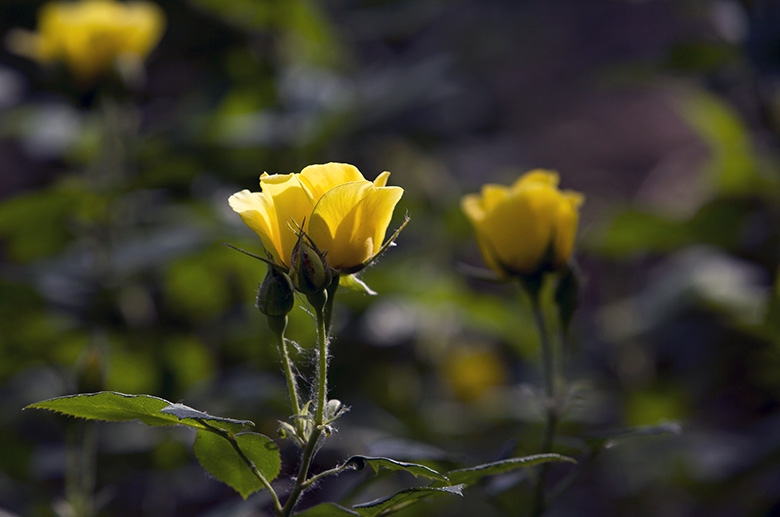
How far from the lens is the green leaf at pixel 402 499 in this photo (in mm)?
464

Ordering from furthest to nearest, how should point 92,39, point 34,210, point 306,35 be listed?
1. point 306,35
2. point 92,39
3. point 34,210

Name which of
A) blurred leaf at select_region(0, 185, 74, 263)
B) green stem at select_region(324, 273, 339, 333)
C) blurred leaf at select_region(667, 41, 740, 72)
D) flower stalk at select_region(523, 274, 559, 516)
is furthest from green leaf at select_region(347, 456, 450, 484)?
blurred leaf at select_region(667, 41, 740, 72)

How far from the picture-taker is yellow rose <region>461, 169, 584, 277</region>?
68 centimetres

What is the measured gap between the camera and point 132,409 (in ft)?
1.56

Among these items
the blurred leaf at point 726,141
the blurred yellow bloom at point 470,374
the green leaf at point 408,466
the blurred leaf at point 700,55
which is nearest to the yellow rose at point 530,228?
the green leaf at point 408,466

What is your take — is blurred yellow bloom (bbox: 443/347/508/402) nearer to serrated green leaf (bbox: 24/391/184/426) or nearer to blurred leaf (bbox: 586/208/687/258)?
blurred leaf (bbox: 586/208/687/258)

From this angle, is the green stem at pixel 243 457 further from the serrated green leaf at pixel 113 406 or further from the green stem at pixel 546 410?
the green stem at pixel 546 410

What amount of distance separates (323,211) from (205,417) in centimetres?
17

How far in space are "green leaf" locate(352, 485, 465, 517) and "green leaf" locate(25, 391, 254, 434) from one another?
12 cm

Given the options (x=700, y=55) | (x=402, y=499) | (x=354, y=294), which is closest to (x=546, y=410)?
(x=402, y=499)

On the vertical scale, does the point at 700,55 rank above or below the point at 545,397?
above

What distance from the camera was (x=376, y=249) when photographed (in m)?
0.55

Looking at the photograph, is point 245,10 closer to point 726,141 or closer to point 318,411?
point 726,141

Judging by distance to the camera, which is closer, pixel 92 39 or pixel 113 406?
pixel 113 406
